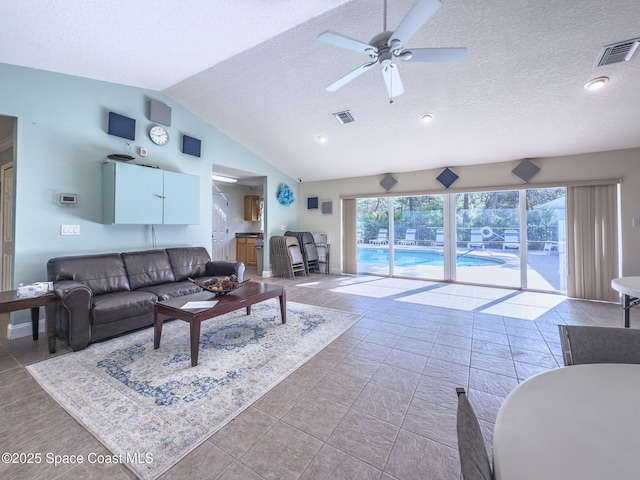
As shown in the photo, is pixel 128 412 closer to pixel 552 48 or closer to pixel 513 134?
pixel 552 48

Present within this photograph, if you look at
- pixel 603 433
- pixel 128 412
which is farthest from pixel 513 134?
pixel 128 412

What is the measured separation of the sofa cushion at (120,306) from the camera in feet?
8.75

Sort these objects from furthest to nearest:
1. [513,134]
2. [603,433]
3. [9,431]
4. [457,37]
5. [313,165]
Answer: [313,165], [513,134], [457,37], [9,431], [603,433]

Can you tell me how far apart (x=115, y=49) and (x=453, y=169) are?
5509mm

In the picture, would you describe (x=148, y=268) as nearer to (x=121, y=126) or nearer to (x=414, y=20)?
(x=121, y=126)

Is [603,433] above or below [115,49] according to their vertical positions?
below

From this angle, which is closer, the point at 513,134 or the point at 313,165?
the point at 513,134

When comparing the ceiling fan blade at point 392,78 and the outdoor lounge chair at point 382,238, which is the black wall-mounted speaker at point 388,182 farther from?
the ceiling fan blade at point 392,78

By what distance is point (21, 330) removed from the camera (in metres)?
2.94

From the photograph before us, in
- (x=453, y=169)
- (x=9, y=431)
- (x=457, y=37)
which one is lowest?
(x=9, y=431)

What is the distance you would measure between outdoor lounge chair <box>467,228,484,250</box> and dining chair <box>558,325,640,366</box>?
4.71 m

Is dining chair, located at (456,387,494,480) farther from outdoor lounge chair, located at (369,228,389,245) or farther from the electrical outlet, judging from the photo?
outdoor lounge chair, located at (369,228,389,245)

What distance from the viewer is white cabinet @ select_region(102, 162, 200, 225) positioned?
3.38 metres

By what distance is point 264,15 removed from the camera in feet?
8.39
